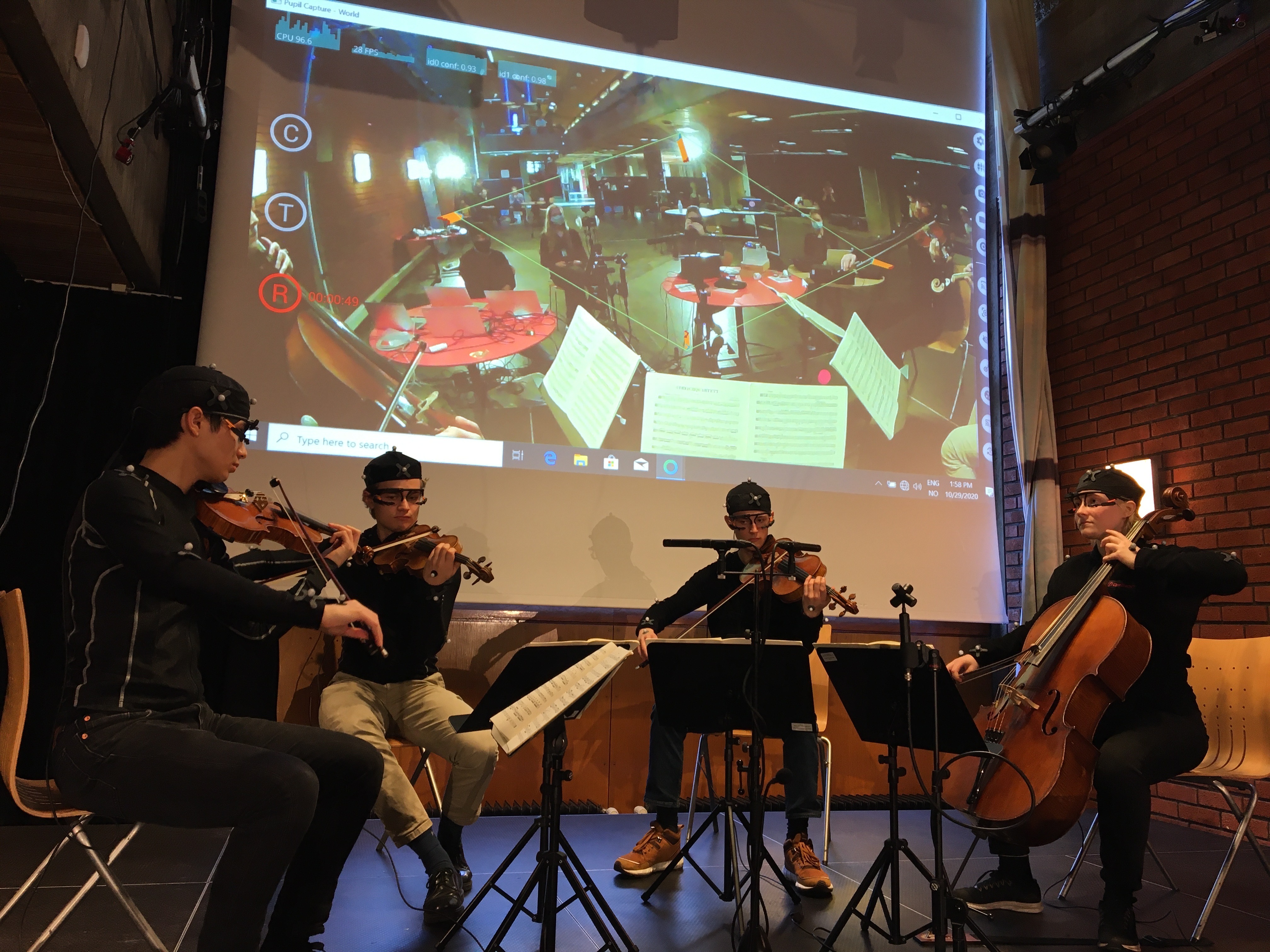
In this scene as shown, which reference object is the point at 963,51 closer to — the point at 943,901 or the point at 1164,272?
the point at 1164,272

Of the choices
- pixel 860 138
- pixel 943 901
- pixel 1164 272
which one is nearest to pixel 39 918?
pixel 943 901

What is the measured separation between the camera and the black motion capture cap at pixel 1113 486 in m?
3.00

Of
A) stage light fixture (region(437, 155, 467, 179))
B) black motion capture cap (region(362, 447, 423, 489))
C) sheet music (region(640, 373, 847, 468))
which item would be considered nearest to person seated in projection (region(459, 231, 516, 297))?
stage light fixture (region(437, 155, 467, 179))

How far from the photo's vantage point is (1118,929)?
2.50m

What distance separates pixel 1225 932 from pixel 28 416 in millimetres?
4970

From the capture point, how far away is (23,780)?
7.75 feet

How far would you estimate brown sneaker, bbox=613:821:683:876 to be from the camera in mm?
3145

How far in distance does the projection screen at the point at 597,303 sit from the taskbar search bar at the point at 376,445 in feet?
0.05

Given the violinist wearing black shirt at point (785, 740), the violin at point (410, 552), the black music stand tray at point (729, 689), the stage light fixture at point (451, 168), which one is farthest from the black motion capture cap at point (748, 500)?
the stage light fixture at point (451, 168)

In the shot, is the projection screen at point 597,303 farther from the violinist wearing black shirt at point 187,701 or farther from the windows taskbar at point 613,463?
the violinist wearing black shirt at point 187,701

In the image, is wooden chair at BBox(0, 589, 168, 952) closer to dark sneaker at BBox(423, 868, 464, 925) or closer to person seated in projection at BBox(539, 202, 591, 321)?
dark sneaker at BBox(423, 868, 464, 925)

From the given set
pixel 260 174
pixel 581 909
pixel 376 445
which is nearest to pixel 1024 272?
pixel 376 445

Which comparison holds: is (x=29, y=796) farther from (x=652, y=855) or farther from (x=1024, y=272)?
(x=1024, y=272)

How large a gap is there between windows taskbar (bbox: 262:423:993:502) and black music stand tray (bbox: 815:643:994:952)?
1.96 m
